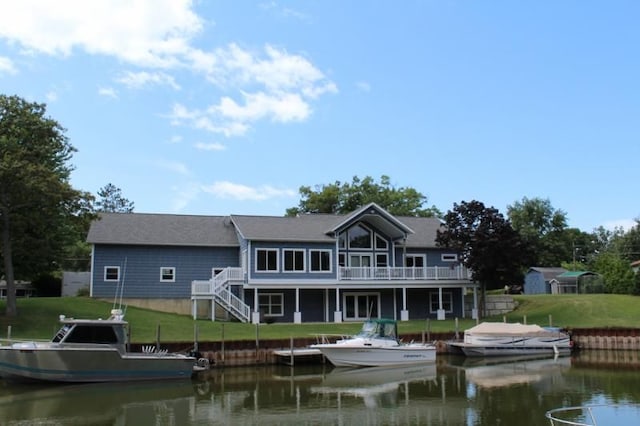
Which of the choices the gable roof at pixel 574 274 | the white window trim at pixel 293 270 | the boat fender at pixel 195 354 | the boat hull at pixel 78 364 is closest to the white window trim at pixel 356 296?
the white window trim at pixel 293 270

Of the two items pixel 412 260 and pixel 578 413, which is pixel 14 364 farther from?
pixel 412 260

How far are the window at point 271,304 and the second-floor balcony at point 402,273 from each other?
4.08m


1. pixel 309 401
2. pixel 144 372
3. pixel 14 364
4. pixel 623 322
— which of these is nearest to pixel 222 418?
pixel 309 401

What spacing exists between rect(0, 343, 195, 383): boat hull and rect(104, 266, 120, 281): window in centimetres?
1516

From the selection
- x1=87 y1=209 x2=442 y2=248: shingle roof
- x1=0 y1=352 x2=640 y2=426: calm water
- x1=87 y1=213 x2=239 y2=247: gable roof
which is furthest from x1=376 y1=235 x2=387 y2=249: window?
x1=0 y1=352 x2=640 y2=426: calm water

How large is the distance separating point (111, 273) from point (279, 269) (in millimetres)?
10413

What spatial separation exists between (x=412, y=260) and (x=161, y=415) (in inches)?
1041

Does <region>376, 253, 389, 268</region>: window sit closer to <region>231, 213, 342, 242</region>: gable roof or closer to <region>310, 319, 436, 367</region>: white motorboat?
<region>231, 213, 342, 242</region>: gable roof

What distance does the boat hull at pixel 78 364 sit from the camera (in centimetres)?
2266

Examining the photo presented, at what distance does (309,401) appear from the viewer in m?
20.5

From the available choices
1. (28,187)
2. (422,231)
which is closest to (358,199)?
(422,231)

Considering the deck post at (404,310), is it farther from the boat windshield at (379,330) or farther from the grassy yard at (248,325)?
the boat windshield at (379,330)

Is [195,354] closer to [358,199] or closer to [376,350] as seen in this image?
[376,350]

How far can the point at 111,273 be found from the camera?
1518 inches
